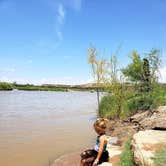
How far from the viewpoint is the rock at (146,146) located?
4.08 m

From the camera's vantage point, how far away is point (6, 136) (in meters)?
10.5

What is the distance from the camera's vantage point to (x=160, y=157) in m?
3.87

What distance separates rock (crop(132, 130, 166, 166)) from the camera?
4079 millimetres

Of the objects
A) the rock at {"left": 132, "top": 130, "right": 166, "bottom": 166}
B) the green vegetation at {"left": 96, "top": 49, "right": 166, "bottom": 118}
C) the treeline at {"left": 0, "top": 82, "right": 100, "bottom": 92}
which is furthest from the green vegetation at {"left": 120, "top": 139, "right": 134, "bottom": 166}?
the treeline at {"left": 0, "top": 82, "right": 100, "bottom": 92}

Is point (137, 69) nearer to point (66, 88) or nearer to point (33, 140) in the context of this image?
point (33, 140)

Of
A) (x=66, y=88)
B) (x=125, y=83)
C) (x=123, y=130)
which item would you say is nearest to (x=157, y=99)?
(x=125, y=83)

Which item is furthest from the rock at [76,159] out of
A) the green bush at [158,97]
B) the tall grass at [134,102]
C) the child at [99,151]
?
the tall grass at [134,102]

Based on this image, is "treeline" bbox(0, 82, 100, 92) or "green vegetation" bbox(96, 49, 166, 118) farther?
"treeline" bbox(0, 82, 100, 92)

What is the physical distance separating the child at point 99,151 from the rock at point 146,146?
0.54 m

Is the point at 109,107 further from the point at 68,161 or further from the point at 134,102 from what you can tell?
the point at 68,161

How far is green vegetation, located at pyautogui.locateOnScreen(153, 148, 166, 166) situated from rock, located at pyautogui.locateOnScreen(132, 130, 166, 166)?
81 millimetres

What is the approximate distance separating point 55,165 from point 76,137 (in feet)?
13.6

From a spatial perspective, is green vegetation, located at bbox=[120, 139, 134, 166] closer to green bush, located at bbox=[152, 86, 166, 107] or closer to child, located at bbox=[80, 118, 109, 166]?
child, located at bbox=[80, 118, 109, 166]

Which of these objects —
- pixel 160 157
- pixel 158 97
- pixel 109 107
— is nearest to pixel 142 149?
pixel 160 157
